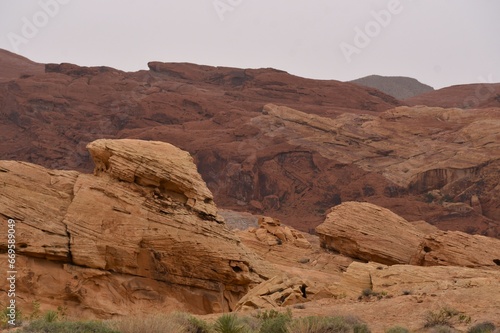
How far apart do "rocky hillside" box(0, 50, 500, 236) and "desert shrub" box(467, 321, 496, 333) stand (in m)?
39.9

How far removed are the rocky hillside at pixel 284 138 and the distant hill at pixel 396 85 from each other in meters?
62.8

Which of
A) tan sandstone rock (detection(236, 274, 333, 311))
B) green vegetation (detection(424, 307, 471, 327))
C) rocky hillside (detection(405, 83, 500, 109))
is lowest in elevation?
tan sandstone rock (detection(236, 274, 333, 311))

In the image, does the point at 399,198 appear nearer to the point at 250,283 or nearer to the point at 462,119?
the point at 462,119

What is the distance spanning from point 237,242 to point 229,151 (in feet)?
133

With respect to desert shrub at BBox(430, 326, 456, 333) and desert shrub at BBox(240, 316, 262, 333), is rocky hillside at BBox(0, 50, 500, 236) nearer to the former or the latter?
desert shrub at BBox(430, 326, 456, 333)

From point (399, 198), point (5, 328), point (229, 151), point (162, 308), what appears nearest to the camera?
point (5, 328)

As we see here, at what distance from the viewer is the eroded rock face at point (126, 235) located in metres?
22.1

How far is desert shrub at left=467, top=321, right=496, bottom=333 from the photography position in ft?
44.6

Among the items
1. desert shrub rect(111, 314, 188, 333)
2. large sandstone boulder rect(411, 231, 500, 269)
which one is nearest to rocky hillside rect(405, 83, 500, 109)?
large sandstone boulder rect(411, 231, 500, 269)

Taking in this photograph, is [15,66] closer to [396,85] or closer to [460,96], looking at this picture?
[460,96]

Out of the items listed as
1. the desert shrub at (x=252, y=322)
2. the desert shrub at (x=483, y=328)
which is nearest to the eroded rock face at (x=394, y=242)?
the desert shrub at (x=483, y=328)

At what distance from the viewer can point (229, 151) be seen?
65.4 meters

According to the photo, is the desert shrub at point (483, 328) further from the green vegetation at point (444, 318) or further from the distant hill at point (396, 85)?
the distant hill at point (396, 85)

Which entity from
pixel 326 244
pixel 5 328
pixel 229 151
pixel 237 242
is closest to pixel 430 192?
pixel 229 151
